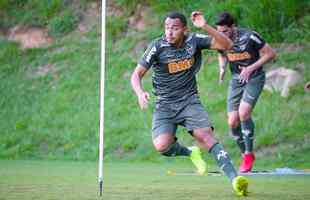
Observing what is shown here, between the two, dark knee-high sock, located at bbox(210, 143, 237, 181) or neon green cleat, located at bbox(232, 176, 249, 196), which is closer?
neon green cleat, located at bbox(232, 176, 249, 196)

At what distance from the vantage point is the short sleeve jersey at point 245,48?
12242mm

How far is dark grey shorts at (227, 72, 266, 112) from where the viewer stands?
40.7 ft

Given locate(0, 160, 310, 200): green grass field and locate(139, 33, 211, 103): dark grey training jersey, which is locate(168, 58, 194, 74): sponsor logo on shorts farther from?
locate(0, 160, 310, 200): green grass field

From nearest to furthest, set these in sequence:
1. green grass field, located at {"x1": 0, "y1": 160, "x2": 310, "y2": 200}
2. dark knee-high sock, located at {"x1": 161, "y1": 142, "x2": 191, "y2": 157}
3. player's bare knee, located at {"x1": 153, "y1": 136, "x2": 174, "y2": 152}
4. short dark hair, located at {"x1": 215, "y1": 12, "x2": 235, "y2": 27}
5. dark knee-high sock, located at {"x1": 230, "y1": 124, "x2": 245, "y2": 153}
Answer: green grass field, located at {"x1": 0, "y1": 160, "x2": 310, "y2": 200} < player's bare knee, located at {"x1": 153, "y1": 136, "x2": 174, "y2": 152} < dark knee-high sock, located at {"x1": 161, "y1": 142, "x2": 191, "y2": 157} < short dark hair, located at {"x1": 215, "y1": 12, "x2": 235, "y2": 27} < dark knee-high sock, located at {"x1": 230, "y1": 124, "x2": 245, "y2": 153}

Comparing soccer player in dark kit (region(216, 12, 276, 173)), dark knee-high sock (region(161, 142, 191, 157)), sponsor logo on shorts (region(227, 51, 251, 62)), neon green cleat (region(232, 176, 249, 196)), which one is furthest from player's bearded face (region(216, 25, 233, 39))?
neon green cleat (region(232, 176, 249, 196))

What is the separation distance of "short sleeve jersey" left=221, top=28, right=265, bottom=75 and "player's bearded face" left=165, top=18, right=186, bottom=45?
12.2ft

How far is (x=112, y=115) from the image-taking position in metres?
18.5

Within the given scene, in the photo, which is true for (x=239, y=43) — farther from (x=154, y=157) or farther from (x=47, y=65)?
(x=47, y=65)

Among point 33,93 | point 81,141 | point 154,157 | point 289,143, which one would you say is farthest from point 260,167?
point 33,93

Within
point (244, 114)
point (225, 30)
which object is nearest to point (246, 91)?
point (244, 114)

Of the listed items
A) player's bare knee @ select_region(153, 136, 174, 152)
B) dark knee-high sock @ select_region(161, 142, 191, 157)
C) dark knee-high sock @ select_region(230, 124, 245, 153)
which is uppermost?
player's bare knee @ select_region(153, 136, 174, 152)

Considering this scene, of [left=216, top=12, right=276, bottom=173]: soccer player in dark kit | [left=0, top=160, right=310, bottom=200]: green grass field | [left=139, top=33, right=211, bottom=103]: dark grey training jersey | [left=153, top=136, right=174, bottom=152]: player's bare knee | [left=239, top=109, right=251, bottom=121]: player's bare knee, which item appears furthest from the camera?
[left=239, top=109, right=251, bottom=121]: player's bare knee

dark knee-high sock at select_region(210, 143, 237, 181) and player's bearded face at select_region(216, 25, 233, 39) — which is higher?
player's bearded face at select_region(216, 25, 233, 39)

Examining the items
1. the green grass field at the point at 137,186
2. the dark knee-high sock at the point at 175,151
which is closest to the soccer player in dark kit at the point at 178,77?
the dark knee-high sock at the point at 175,151
